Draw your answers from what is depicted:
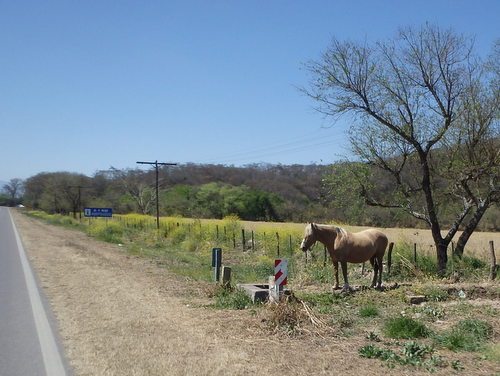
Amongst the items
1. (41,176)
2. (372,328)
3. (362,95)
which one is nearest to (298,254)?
(362,95)

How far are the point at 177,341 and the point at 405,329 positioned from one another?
3306 mm

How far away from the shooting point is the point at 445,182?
16719 millimetres

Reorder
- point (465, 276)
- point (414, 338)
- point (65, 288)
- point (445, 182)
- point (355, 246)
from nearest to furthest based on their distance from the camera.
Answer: point (414, 338) < point (355, 246) < point (65, 288) < point (465, 276) < point (445, 182)

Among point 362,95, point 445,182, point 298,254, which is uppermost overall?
point 362,95

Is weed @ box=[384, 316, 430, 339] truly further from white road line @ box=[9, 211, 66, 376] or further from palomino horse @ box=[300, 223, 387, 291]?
white road line @ box=[9, 211, 66, 376]

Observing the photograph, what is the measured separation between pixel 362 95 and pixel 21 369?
39.0 ft

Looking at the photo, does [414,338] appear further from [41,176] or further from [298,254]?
[41,176]

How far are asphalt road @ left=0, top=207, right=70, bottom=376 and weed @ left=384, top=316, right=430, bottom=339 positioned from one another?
4481 millimetres

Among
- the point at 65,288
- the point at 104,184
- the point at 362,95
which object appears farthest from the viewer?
the point at 104,184

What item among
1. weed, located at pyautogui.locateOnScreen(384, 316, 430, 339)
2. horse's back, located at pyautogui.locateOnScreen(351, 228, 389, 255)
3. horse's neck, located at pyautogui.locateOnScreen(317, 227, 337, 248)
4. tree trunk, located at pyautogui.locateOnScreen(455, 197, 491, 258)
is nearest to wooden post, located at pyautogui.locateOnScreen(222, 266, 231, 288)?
horse's neck, located at pyautogui.locateOnScreen(317, 227, 337, 248)

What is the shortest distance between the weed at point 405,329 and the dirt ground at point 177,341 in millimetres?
532

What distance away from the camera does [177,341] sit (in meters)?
7.73

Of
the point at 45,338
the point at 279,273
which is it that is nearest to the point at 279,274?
the point at 279,273

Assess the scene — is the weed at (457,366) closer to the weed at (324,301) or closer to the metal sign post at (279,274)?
the weed at (324,301)
